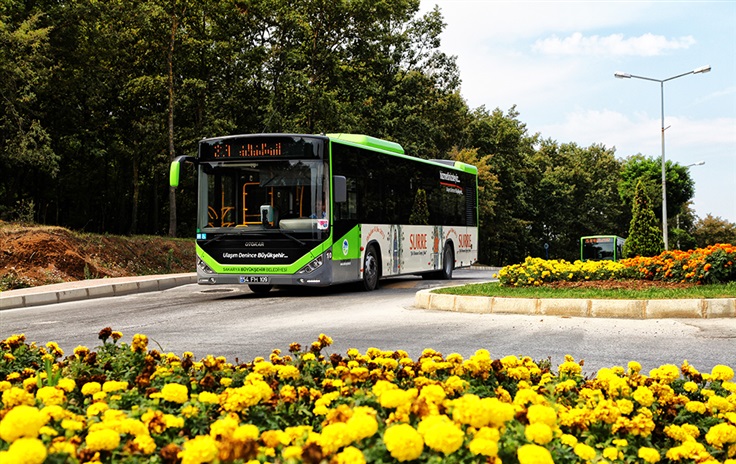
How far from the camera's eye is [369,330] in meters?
10.5

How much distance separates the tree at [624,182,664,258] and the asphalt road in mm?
16144

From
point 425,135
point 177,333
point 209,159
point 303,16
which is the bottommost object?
point 177,333

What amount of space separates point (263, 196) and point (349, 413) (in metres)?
13.0

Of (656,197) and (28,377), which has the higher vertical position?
(656,197)

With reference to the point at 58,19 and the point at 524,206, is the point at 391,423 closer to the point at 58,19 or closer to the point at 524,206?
the point at 58,19

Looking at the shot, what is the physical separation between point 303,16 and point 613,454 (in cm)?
3519

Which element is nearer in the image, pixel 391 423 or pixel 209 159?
pixel 391 423

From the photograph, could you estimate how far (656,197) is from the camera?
65750 millimetres

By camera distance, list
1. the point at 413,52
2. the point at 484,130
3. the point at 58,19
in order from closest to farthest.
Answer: the point at 58,19
the point at 413,52
the point at 484,130

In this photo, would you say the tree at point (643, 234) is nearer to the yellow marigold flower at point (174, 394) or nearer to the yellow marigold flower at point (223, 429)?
the yellow marigold flower at point (174, 394)

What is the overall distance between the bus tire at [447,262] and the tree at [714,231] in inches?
3057

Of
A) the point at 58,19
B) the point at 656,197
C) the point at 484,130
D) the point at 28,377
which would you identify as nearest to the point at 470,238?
the point at 58,19

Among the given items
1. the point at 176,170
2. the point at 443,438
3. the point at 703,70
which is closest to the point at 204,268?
the point at 176,170

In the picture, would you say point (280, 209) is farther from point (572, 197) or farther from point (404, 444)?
point (572, 197)
